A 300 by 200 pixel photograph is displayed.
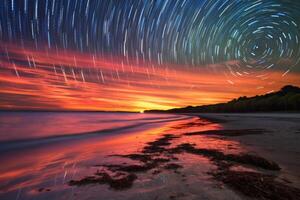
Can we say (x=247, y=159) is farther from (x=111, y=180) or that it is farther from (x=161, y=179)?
(x=111, y=180)

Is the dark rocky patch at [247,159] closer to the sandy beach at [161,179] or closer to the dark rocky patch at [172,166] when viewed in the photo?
Result: the sandy beach at [161,179]

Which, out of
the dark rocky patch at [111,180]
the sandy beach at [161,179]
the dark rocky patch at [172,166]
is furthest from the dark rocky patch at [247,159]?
the dark rocky patch at [111,180]

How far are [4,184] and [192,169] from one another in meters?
4.50

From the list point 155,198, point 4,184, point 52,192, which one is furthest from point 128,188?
point 4,184

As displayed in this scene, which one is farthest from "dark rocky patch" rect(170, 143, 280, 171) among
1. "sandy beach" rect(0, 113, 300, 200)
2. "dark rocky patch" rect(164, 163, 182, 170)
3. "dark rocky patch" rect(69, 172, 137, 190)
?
"dark rocky patch" rect(69, 172, 137, 190)

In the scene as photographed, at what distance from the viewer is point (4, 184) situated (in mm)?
5602

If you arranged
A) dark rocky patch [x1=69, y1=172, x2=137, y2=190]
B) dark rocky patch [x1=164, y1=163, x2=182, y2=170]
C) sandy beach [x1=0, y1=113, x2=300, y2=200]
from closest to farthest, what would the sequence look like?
sandy beach [x1=0, y1=113, x2=300, y2=200] < dark rocky patch [x1=69, y1=172, x2=137, y2=190] < dark rocky patch [x1=164, y1=163, x2=182, y2=170]

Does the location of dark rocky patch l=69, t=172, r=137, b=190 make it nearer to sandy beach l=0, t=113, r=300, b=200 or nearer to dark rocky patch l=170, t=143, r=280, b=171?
sandy beach l=0, t=113, r=300, b=200

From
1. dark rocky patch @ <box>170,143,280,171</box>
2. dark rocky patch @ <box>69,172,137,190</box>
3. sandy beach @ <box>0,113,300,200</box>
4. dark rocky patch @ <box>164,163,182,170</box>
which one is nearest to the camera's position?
sandy beach @ <box>0,113,300,200</box>

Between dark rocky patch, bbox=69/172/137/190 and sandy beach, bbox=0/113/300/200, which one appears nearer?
sandy beach, bbox=0/113/300/200

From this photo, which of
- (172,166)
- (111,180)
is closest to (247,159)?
(172,166)

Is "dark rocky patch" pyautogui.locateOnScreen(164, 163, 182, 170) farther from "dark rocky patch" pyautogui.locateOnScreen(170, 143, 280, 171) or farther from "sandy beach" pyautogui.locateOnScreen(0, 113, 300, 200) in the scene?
"dark rocky patch" pyautogui.locateOnScreen(170, 143, 280, 171)

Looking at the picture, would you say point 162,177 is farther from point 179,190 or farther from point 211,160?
point 211,160

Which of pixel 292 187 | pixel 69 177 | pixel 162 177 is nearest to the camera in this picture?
pixel 292 187
